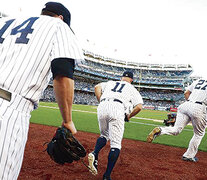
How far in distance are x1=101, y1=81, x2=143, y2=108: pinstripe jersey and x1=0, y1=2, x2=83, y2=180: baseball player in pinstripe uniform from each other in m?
1.86

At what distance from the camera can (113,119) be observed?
2.88 metres

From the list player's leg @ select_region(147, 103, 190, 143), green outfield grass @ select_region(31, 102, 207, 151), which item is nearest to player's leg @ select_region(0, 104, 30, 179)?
player's leg @ select_region(147, 103, 190, 143)

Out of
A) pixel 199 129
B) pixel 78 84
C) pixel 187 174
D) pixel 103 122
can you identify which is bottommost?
pixel 78 84

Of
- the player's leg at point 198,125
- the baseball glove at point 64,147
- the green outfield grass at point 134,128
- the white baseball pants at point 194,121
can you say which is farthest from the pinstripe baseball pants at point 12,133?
the green outfield grass at point 134,128

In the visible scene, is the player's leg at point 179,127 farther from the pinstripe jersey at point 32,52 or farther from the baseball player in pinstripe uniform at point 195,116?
the pinstripe jersey at point 32,52

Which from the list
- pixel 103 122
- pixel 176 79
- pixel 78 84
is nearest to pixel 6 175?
pixel 103 122

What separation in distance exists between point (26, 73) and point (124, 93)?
6.91ft


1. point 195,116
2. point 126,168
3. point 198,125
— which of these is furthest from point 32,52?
point 198,125

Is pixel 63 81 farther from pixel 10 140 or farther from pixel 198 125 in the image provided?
pixel 198 125

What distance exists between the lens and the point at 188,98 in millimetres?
4336

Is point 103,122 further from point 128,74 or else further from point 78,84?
point 78,84

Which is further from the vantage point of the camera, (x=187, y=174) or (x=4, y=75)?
(x=187, y=174)

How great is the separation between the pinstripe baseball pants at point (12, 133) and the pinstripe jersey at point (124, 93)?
204 centimetres

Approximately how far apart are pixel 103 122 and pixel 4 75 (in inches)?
84.8
